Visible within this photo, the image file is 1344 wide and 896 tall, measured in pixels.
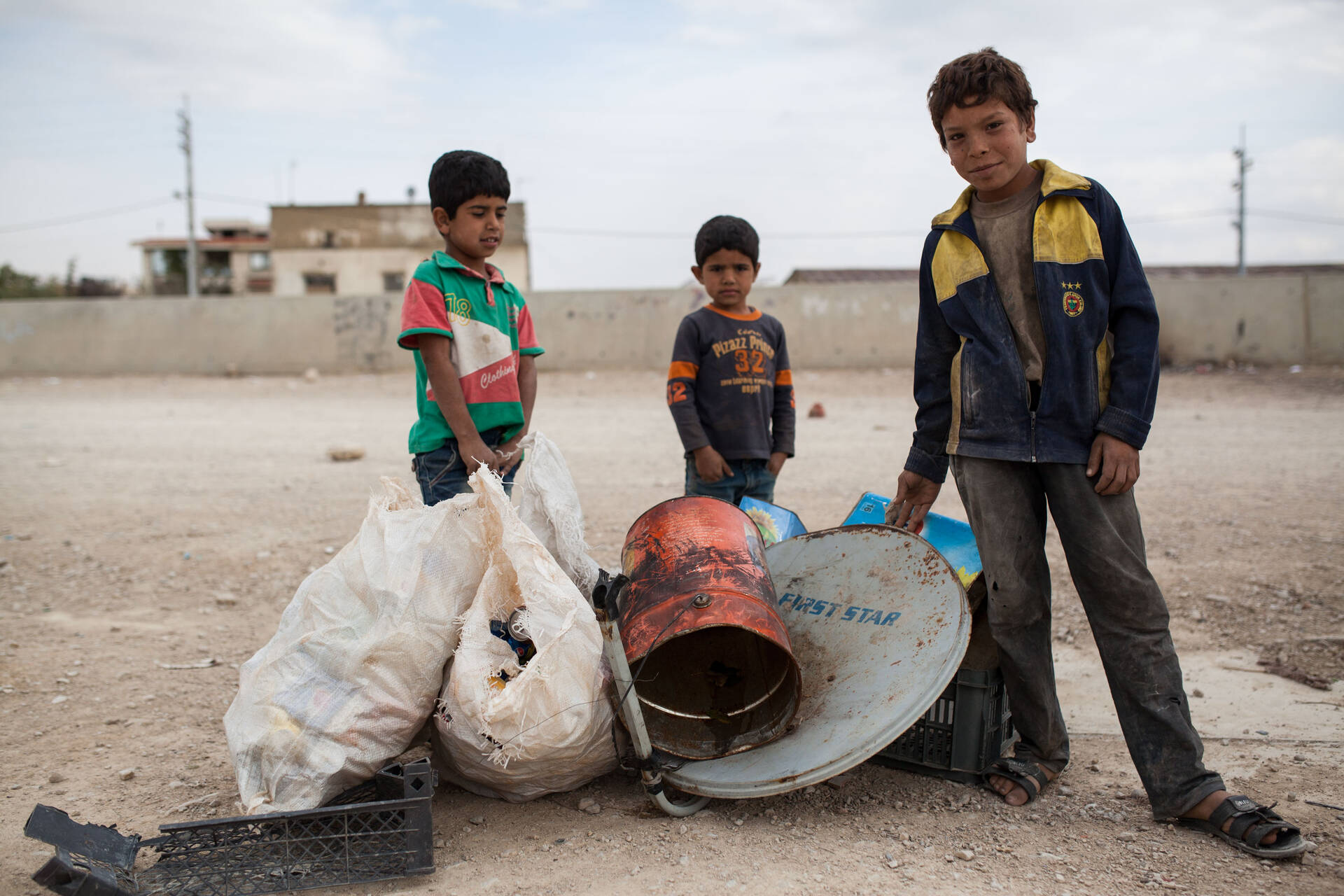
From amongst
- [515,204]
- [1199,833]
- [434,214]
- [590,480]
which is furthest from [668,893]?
[515,204]

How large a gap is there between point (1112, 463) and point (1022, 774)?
0.81 metres

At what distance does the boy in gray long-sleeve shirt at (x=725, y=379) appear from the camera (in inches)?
134

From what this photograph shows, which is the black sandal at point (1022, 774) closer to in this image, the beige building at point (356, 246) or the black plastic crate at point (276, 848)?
the black plastic crate at point (276, 848)

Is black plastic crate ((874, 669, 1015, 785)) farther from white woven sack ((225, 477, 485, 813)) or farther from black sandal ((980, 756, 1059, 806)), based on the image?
A: white woven sack ((225, 477, 485, 813))

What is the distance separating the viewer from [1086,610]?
88.5 inches

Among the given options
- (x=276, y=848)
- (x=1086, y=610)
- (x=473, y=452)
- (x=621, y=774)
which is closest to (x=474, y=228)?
(x=473, y=452)

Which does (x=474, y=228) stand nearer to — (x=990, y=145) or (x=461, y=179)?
(x=461, y=179)

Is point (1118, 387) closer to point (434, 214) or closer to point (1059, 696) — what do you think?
point (1059, 696)

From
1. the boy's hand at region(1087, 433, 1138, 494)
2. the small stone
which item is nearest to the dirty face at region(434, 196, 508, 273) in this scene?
the boy's hand at region(1087, 433, 1138, 494)

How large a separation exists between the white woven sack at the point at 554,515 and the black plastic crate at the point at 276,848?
29.4 inches

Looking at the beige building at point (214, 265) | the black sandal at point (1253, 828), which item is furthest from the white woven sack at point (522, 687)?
the beige building at point (214, 265)

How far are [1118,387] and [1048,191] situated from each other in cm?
50

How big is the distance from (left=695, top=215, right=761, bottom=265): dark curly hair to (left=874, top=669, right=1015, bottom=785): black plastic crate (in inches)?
71.2

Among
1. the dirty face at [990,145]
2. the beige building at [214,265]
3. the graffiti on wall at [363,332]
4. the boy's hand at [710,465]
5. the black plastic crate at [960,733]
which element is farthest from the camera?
the beige building at [214,265]
